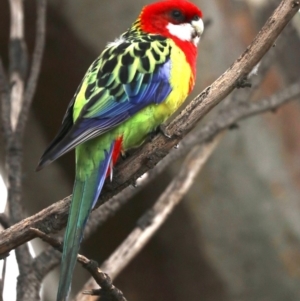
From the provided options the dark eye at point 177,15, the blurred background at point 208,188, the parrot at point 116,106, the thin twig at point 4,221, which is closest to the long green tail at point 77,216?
the parrot at point 116,106

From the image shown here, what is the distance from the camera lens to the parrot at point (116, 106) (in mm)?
1657

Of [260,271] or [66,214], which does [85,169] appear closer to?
[66,214]

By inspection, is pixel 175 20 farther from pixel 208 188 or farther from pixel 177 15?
pixel 208 188

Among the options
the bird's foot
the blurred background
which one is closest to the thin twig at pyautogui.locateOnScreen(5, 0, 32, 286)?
the blurred background

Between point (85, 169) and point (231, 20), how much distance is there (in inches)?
63.0

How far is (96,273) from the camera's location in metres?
1.46

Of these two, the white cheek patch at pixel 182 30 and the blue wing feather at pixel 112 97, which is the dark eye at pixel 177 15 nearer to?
the white cheek patch at pixel 182 30

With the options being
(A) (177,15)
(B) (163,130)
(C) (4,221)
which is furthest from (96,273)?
(A) (177,15)

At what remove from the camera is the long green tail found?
1505 mm

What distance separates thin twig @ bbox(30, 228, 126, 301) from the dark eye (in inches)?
45.9

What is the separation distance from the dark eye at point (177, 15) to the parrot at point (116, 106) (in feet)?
0.17

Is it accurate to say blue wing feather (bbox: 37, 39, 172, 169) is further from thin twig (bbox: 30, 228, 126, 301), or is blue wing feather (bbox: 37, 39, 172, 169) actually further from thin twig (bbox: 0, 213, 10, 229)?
thin twig (bbox: 0, 213, 10, 229)

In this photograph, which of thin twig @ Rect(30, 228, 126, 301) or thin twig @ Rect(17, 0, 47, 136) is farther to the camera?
thin twig @ Rect(17, 0, 47, 136)

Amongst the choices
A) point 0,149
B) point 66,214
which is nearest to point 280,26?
point 66,214
